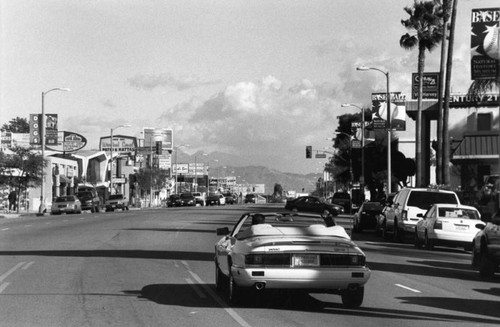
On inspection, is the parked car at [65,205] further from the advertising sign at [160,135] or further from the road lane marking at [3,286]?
the advertising sign at [160,135]

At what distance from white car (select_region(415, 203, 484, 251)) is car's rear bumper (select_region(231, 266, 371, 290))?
14.7 metres

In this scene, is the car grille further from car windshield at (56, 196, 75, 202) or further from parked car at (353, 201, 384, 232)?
car windshield at (56, 196, 75, 202)

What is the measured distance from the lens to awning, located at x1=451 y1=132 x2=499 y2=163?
65.2 m

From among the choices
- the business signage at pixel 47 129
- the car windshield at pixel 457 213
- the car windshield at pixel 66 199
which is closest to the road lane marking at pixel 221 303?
the car windshield at pixel 457 213

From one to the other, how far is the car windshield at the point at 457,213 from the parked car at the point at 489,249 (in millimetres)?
7307

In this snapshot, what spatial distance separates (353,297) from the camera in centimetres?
1266

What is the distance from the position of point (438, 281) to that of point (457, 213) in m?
9.75

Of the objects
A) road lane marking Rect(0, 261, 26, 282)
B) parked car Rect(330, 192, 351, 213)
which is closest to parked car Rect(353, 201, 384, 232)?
road lane marking Rect(0, 261, 26, 282)

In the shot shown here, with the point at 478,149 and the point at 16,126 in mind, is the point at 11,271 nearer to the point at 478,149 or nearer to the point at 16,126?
the point at 478,149

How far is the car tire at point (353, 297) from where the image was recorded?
1252 centimetres

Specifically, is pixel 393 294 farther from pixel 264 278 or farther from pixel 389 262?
pixel 389 262

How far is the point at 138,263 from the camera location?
66.0 ft

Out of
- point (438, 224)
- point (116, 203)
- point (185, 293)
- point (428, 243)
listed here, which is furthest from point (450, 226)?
point (116, 203)

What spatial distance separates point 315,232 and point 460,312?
2.46 m
